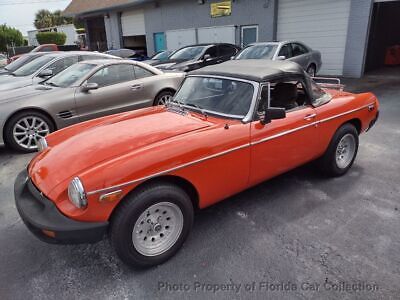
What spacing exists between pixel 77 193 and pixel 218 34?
1537 cm

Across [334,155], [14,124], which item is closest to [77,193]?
[334,155]

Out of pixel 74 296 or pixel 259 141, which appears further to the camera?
pixel 259 141

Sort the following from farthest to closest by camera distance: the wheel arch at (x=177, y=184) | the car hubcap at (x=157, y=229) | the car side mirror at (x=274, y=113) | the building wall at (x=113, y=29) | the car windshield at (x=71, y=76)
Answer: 1. the building wall at (x=113, y=29)
2. the car windshield at (x=71, y=76)
3. the car side mirror at (x=274, y=113)
4. the car hubcap at (x=157, y=229)
5. the wheel arch at (x=177, y=184)

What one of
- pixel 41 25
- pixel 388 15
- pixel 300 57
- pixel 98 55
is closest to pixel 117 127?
pixel 98 55

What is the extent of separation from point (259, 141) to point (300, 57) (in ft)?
27.5

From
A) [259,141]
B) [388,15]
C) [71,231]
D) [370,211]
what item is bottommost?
[370,211]

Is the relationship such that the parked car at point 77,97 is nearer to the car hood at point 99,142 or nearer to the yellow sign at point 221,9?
the car hood at point 99,142

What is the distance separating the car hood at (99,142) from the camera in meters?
2.63

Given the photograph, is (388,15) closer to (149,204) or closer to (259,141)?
(259,141)

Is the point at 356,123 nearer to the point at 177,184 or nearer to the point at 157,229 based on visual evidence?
the point at 177,184

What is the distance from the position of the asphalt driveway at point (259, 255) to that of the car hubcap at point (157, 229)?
0.60 ft

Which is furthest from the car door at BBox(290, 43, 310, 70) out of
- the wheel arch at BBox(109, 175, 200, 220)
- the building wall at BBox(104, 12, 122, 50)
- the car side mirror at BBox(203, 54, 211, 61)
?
the building wall at BBox(104, 12, 122, 50)

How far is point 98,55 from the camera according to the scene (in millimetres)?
8703

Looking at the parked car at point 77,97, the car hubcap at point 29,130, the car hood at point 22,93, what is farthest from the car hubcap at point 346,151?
the car hood at point 22,93
